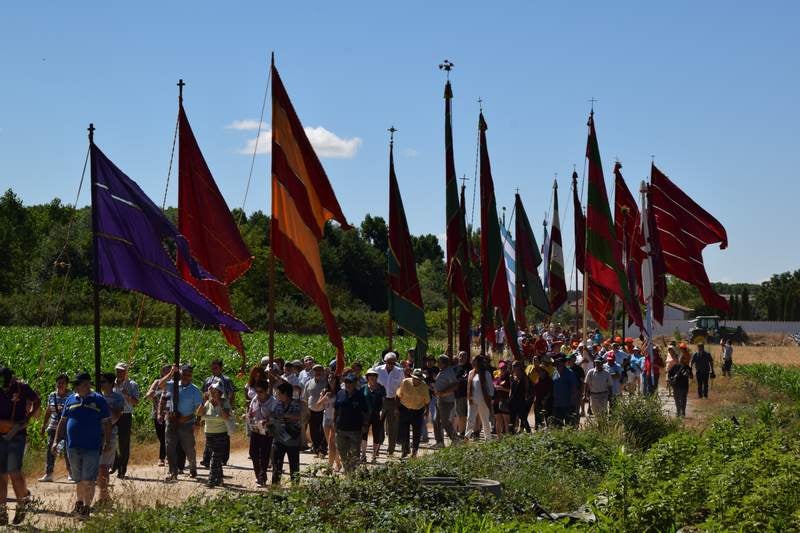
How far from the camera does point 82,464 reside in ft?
43.7

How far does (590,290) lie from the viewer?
3459 cm

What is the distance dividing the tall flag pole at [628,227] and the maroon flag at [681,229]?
646mm

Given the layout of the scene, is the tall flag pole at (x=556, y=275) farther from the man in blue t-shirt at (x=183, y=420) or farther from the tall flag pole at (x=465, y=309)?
the man in blue t-shirt at (x=183, y=420)

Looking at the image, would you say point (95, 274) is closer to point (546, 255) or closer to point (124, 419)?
point (124, 419)

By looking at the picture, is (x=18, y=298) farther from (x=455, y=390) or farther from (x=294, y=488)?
(x=294, y=488)

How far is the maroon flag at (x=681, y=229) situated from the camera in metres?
29.0

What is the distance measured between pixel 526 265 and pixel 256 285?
51075mm

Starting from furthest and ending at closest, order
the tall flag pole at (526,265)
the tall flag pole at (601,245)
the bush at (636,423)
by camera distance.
Result: the tall flag pole at (526,265)
the tall flag pole at (601,245)
the bush at (636,423)

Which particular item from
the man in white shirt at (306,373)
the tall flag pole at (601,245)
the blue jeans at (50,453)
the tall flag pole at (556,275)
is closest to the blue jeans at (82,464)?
the blue jeans at (50,453)

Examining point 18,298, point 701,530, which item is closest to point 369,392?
point 701,530

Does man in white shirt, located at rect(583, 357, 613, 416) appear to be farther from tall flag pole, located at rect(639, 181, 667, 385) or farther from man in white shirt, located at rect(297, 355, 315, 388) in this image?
man in white shirt, located at rect(297, 355, 315, 388)

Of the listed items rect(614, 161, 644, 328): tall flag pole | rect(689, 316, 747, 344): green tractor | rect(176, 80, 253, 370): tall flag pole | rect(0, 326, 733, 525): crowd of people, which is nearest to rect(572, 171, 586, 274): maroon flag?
rect(614, 161, 644, 328): tall flag pole

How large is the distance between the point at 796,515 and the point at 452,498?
3.33m

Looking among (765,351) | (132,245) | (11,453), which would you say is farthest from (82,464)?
(765,351)
